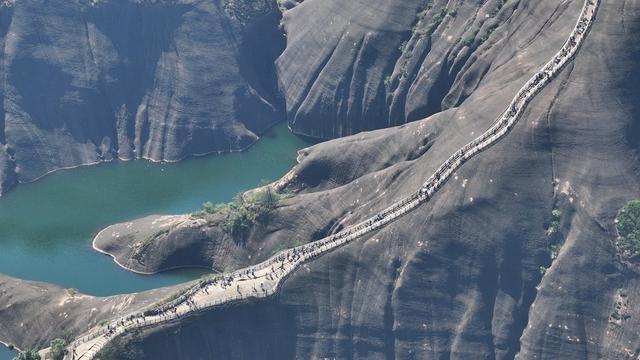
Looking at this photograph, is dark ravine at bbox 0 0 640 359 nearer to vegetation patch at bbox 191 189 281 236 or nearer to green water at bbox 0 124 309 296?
green water at bbox 0 124 309 296

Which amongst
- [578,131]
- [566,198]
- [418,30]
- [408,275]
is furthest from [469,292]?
[418,30]

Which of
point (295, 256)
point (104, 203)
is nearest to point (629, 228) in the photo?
point (295, 256)

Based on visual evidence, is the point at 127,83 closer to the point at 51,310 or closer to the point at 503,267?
the point at 51,310

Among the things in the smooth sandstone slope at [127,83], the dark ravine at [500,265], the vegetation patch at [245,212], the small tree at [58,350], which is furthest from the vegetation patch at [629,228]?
the small tree at [58,350]

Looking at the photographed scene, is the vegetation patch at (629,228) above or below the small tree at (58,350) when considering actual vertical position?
above

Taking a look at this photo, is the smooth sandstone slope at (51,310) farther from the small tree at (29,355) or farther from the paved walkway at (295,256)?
the small tree at (29,355)

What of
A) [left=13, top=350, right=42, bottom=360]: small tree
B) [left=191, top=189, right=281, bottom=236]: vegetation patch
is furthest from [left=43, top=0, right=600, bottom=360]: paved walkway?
[left=191, top=189, right=281, bottom=236]: vegetation patch
